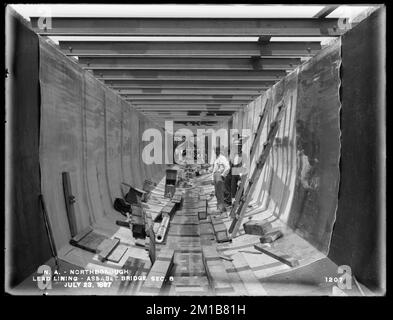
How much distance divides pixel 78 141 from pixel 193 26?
3070 millimetres

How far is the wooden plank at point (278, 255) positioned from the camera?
4.69 m

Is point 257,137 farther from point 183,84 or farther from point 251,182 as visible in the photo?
point 183,84

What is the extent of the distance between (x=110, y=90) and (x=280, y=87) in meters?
4.53

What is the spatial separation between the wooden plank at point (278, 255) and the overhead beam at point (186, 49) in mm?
3418

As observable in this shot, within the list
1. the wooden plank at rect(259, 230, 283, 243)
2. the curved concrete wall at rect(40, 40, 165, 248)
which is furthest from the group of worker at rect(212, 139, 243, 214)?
the wooden plank at rect(259, 230, 283, 243)

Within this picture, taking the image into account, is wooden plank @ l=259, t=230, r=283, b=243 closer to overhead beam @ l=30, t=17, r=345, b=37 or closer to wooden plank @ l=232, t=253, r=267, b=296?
wooden plank @ l=232, t=253, r=267, b=296

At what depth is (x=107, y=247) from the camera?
17.3 ft

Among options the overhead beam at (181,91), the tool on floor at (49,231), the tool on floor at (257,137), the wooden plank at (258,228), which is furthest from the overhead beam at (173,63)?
the wooden plank at (258,228)

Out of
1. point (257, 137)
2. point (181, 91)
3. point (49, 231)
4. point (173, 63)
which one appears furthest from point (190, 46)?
point (49, 231)

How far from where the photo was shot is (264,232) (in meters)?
6.34

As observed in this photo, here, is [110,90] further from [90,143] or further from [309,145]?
[309,145]

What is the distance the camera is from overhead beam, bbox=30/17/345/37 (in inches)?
180

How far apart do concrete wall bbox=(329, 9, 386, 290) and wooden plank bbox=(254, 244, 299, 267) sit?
1.93ft

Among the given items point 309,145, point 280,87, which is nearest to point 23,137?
point 309,145
